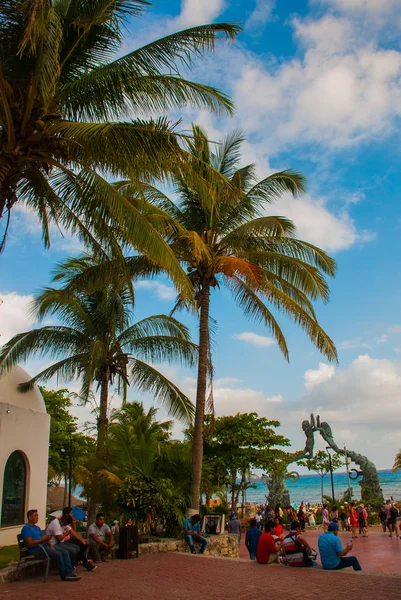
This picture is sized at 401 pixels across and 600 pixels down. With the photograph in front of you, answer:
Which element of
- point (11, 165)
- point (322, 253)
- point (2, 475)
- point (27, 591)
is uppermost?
point (322, 253)

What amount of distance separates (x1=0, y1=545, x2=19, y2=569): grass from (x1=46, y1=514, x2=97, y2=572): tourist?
1.27 meters

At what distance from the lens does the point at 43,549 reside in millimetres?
9273

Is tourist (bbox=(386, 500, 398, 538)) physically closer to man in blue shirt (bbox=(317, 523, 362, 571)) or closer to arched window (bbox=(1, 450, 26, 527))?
man in blue shirt (bbox=(317, 523, 362, 571))

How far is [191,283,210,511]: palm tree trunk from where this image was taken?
16391 mm

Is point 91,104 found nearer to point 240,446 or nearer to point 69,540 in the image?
point 69,540

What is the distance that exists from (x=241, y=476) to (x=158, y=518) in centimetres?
2062

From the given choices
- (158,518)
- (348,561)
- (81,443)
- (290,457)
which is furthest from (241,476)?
(348,561)

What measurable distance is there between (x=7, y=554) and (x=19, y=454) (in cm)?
338

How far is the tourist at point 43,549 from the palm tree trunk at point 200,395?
6759mm

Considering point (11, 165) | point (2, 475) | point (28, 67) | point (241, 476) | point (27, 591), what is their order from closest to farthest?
point (27, 591) < point (11, 165) < point (28, 67) < point (2, 475) < point (241, 476)

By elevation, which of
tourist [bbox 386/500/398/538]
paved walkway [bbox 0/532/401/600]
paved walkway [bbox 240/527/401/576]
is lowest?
paved walkway [bbox 240/527/401/576]

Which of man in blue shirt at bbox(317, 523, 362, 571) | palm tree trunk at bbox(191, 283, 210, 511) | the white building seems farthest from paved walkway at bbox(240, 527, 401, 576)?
the white building

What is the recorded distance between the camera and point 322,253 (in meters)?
18.0

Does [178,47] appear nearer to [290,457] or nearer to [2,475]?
[2,475]
